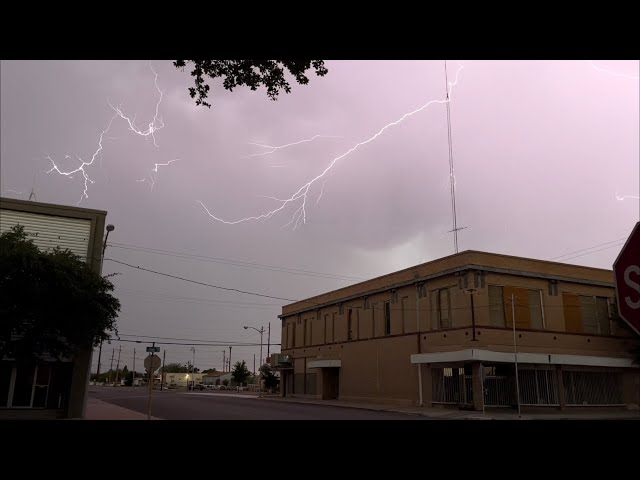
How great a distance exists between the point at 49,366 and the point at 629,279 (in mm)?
25122

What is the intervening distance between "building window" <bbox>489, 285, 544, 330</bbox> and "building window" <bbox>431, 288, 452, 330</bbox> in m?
2.67

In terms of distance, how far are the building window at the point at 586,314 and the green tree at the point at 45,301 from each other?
28.9 meters

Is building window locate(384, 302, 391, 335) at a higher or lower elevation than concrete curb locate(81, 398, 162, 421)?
higher

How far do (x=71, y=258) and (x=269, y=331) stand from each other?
4630cm

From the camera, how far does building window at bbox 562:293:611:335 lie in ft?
119

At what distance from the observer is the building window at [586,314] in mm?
36281

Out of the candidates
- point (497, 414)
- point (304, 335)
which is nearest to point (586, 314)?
point (497, 414)

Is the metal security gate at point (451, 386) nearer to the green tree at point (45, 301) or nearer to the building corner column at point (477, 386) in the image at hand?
the building corner column at point (477, 386)

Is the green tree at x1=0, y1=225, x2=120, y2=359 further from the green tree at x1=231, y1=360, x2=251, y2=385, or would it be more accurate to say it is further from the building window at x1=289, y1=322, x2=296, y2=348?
the green tree at x1=231, y1=360, x2=251, y2=385

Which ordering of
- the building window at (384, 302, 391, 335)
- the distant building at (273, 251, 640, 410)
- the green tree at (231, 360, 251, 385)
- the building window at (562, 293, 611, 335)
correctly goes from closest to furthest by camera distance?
the distant building at (273, 251, 640, 410), the building window at (562, 293, 611, 335), the building window at (384, 302, 391, 335), the green tree at (231, 360, 251, 385)

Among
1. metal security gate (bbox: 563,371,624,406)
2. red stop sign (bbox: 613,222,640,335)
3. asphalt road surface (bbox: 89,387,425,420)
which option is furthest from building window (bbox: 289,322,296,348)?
red stop sign (bbox: 613,222,640,335)

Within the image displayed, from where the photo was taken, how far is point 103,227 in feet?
82.2
